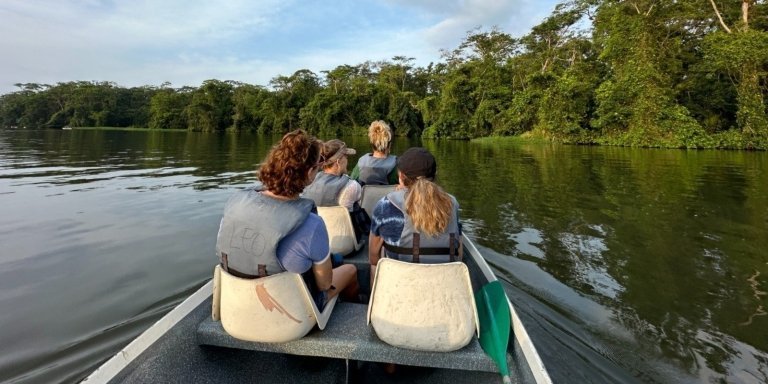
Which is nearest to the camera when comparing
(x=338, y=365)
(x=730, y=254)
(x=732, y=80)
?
(x=338, y=365)

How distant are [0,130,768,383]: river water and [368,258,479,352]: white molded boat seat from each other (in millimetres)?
1449

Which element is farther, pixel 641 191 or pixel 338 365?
pixel 641 191

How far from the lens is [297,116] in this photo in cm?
6425

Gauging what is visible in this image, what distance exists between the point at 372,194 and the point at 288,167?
97.0 inches

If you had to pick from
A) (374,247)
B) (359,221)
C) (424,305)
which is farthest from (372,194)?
(424,305)

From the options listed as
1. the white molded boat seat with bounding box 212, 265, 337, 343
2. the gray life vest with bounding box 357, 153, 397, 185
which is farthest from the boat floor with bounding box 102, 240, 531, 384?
the gray life vest with bounding box 357, 153, 397, 185

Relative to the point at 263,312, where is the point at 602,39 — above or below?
above

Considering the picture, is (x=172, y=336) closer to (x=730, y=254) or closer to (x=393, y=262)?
(x=393, y=262)

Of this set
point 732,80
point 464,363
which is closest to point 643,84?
point 732,80

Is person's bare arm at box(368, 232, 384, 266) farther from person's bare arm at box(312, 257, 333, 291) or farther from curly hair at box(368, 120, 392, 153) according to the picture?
curly hair at box(368, 120, 392, 153)

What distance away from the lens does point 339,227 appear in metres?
3.74

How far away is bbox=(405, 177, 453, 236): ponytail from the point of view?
8.11 feet

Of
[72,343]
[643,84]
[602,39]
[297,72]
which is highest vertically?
[297,72]

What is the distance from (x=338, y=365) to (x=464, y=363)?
88 centimetres
